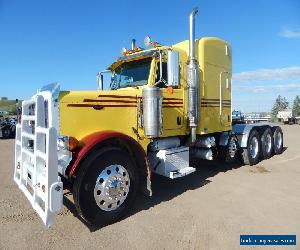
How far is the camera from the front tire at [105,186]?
4.52 meters

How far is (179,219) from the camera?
4930mm

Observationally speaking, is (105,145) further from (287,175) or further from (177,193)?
(287,175)

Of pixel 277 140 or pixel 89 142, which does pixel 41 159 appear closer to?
pixel 89 142

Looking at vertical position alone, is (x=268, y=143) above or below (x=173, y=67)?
below

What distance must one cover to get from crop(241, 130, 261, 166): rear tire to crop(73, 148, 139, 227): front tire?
5054mm

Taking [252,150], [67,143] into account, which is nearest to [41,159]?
[67,143]

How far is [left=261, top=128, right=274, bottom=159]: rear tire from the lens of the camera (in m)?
10.4

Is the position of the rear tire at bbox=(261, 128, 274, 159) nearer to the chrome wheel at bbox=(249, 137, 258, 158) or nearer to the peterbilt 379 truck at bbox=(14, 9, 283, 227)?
the chrome wheel at bbox=(249, 137, 258, 158)

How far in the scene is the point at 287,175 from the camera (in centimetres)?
797

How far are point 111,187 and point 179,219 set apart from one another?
1.23 meters

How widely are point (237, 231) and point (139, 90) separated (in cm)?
303

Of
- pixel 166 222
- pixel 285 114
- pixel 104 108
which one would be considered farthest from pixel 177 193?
pixel 285 114

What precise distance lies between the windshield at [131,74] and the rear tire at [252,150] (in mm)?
4519

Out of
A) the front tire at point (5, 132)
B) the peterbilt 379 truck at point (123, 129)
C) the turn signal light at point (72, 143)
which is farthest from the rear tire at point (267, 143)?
→ the front tire at point (5, 132)
